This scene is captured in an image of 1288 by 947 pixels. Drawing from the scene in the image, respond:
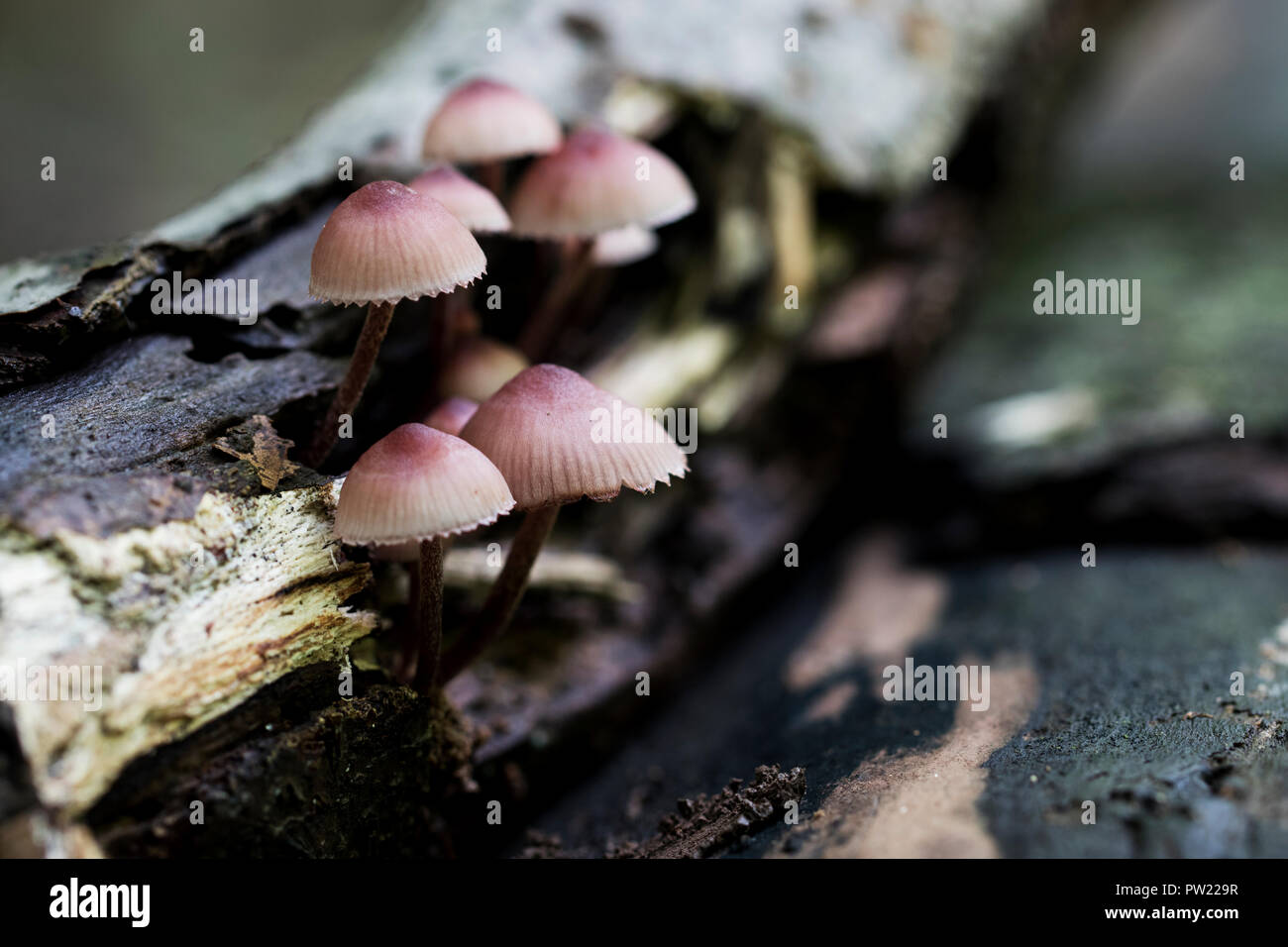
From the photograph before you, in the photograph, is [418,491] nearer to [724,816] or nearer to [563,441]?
[563,441]

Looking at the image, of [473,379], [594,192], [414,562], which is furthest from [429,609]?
[594,192]

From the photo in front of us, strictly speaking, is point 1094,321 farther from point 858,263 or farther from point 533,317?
point 533,317

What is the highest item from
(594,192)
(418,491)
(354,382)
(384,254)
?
(594,192)

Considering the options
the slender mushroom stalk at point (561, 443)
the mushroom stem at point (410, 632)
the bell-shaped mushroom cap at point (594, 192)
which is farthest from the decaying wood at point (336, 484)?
the bell-shaped mushroom cap at point (594, 192)

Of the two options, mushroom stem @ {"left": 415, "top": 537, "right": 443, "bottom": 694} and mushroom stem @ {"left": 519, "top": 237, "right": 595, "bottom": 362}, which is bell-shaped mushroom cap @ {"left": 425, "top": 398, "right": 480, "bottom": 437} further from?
mushroom stem @ {"left": 519, "top": 237, "right": 595, "bottom": 362}

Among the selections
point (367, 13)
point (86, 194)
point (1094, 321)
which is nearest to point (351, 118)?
point (1094, 321)

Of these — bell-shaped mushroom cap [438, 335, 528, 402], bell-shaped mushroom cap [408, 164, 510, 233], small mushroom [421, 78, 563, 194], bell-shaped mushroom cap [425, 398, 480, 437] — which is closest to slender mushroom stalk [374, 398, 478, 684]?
bell-shaped mushroom cap [425, 398, 480, 437]

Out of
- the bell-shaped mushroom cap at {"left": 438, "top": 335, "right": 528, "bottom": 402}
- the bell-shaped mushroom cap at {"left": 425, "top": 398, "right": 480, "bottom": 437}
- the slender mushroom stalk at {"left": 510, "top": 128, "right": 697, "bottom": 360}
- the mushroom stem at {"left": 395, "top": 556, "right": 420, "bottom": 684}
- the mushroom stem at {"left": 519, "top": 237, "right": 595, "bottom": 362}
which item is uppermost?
the slender mushroom stalk at {"left": 510, "top": 128, "right": 697, "bottom": 360}

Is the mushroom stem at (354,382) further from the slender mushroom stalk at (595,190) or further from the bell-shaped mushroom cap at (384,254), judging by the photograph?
the slender mushroom stalk at (595,190)
